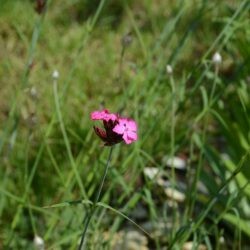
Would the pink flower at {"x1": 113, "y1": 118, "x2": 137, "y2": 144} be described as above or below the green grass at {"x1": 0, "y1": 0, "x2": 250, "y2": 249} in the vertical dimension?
above

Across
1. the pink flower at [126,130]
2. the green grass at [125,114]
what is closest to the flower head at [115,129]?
the pink flower at [126,130]

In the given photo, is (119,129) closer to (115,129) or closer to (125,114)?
(115,129)

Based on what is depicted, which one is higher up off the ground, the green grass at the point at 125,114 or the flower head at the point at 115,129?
the flower head at the point at 115,129

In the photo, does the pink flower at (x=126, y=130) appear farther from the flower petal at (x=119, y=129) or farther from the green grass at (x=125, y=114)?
the green grass at (x=125, y=114)

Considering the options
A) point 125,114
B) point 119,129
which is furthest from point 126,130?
point 125,114

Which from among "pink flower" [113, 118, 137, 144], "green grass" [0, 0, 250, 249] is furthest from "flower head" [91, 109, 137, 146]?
"green grass" [0, 0, 250, 249]

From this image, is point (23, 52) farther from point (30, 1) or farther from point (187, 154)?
point (187, 154)

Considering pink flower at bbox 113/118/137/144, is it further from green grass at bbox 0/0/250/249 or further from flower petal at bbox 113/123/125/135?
green grass at bbox 0/0/250/249

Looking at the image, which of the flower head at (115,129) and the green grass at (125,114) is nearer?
the flower head at (115,129)
